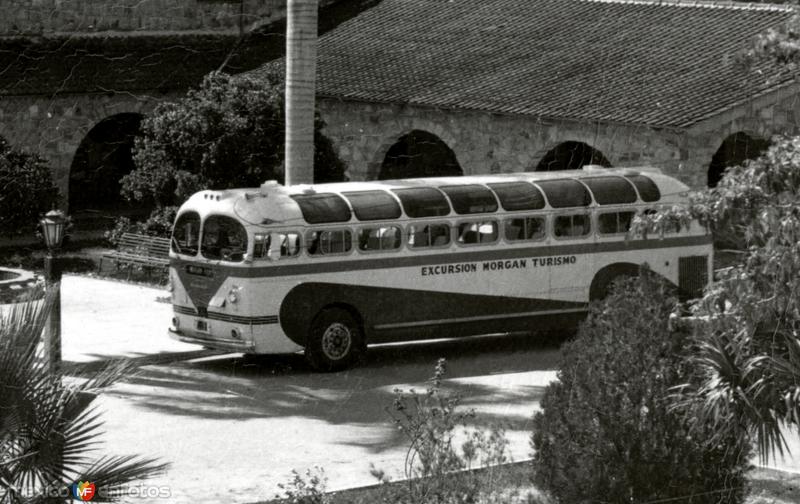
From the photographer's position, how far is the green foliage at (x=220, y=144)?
81.8 ft

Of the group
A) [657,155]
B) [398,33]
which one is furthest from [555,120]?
[398,33]

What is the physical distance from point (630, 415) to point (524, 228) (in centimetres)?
941

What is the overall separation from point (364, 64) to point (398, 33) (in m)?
1.72

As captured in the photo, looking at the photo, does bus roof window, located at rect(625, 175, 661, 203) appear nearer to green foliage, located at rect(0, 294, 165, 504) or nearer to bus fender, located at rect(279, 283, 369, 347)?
bus fender, located at rect(279, 283, 369, 347)

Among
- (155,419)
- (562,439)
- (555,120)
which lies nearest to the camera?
(562,439)

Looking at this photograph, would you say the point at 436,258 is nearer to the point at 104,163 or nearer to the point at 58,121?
the point at 58,121

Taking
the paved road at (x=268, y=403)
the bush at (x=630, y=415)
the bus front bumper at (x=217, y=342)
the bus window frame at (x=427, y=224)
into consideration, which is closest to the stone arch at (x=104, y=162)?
the paved road at (x=268, y=403)

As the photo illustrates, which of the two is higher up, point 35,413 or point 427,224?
point 427,224

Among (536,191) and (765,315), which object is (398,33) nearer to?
(536,191)

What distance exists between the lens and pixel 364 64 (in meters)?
33.7

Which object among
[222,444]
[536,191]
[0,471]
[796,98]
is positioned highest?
[796,98]

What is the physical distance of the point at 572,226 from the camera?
19797 millimetres

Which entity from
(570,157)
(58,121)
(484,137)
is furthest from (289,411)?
(58,121)

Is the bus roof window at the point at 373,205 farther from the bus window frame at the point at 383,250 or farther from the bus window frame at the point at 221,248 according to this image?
the bus window frame at the point at 221,248
